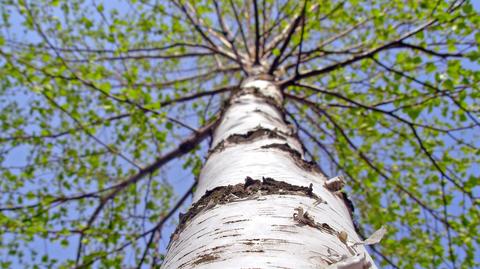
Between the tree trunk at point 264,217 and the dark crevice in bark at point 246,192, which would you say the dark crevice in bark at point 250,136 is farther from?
the dark crevice in bark at point 246,192

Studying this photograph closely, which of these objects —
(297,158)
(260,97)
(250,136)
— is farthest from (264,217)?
(260,97)

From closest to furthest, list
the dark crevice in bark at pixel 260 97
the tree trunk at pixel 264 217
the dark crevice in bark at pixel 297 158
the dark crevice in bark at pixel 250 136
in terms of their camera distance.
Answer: the tree trunk at pixel 264 217
the dark crevice in bark at pixel 297 158
the dark crevice in bark at pixel 250 136
the dark crevice in bark at pixel 260 97

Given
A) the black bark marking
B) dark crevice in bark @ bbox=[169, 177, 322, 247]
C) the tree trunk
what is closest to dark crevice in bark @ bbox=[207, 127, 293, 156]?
the tree trunk

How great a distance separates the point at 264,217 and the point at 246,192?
0.71 feet

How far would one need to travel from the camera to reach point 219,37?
6.70 meters

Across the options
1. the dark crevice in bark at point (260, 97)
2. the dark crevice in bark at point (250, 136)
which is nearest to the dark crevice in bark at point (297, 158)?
the dark crevice in bark at point (250, 136)

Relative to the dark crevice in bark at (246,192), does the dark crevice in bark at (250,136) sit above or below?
above

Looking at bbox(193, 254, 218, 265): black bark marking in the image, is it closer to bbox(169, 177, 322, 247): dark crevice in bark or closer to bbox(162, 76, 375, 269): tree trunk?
bbox(162, 76, 375, 269): tree trunk

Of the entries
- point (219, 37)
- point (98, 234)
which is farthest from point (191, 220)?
point (219, 37)

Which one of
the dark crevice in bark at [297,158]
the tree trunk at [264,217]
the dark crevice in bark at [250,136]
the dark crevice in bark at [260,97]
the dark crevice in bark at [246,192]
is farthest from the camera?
the dark crevice in bark at [260,97]

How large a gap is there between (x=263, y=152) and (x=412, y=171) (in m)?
4.50

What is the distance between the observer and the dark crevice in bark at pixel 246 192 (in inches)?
49.9

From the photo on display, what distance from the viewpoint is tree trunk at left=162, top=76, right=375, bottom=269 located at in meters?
0.89

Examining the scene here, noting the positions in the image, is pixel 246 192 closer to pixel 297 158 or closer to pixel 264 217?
pixel 264 217
